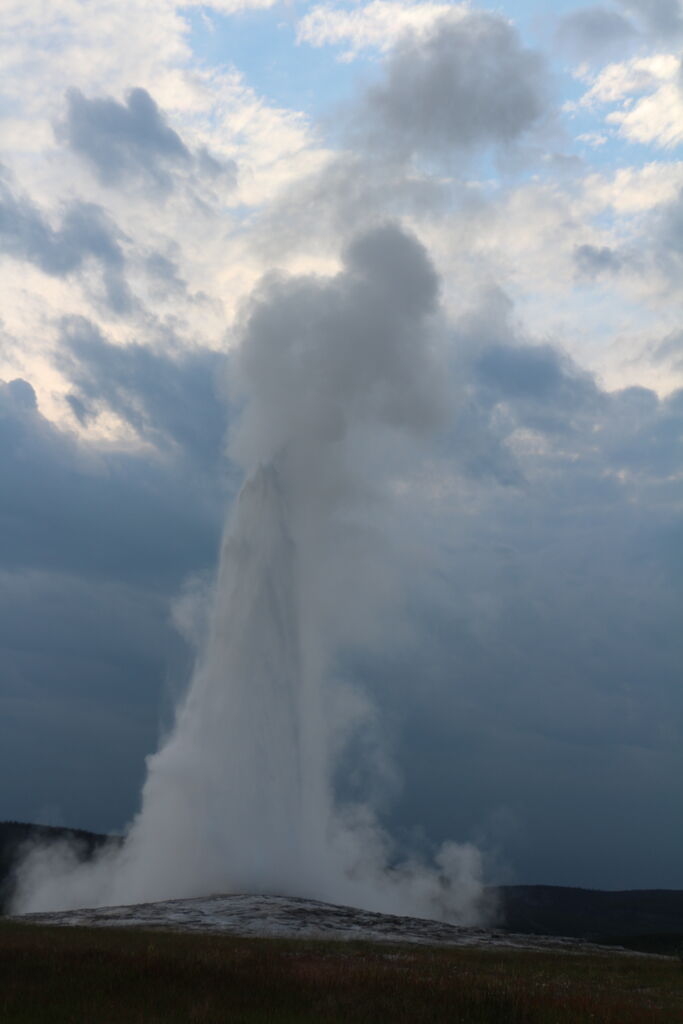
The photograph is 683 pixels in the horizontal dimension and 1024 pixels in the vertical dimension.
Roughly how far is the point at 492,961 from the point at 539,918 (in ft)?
496

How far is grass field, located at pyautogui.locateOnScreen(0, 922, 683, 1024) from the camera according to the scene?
50.2ft

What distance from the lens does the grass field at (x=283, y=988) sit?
50.2 feet

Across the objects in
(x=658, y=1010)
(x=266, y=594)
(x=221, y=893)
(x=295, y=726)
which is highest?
(x=266, y=594)

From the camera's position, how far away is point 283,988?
17.4 meters

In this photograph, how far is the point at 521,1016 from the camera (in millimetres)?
16031

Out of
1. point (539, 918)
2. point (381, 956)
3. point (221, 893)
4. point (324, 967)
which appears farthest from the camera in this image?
point (539, 918)

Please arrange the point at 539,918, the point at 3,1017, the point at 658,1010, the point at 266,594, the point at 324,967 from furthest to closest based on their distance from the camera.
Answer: the point at 539,918 → the point at 266,594 → the point at 324,967 → the point at 658,1010 → the point at 3,1017

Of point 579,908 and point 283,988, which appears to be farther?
point 579,908

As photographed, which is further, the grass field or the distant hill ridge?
the distant hill ridge

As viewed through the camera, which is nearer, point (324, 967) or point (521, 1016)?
point (521, 1016)

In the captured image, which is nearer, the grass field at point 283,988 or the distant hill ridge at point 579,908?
the grass field at point 283,988

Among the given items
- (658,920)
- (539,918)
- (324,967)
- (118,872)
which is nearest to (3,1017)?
(324,967)

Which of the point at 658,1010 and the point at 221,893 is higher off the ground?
the point at 221,893

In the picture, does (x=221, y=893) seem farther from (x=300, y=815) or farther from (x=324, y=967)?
(x=324, y=967)
